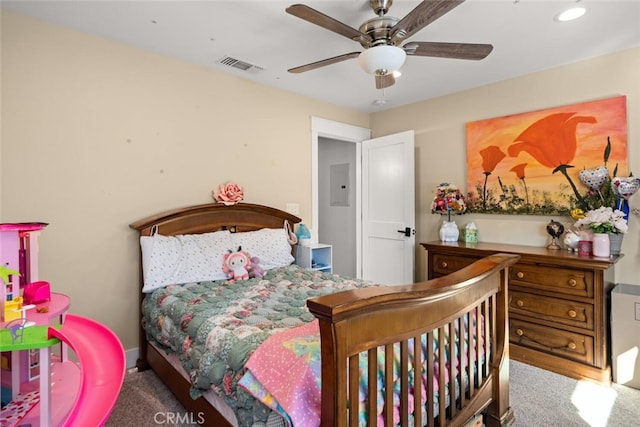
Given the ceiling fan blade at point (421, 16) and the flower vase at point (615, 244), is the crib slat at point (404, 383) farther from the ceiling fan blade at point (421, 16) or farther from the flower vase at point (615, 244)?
the flower vase at point (615, 244)

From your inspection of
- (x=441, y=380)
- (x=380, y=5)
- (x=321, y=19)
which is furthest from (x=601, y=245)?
(x=321, y=19)

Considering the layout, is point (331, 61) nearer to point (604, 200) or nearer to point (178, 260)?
point (178, 260)

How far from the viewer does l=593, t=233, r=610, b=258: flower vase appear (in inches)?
94.0

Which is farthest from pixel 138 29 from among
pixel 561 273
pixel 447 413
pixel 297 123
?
pixel 561 273

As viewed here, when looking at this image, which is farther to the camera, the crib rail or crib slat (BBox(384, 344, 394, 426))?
crib slat (BBox(384, 344, 394, 426))

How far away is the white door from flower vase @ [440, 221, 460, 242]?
36 cm

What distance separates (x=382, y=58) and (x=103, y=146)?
2114 millimetres

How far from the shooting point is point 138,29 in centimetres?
230

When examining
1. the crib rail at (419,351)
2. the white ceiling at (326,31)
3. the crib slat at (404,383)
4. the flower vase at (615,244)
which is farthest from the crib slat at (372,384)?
the flower vase at (615,244)

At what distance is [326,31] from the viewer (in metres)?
2.27

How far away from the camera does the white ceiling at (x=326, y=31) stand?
2.02 m

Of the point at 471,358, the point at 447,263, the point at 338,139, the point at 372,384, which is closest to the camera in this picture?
the point at 372,384

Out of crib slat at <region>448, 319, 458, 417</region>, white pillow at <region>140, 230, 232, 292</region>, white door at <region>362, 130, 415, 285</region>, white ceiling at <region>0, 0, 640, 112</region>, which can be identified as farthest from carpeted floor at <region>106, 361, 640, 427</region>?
white ceiling at <region>0, 0, 640, 112</region>

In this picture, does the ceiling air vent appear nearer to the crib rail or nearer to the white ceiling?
the white ceiling
